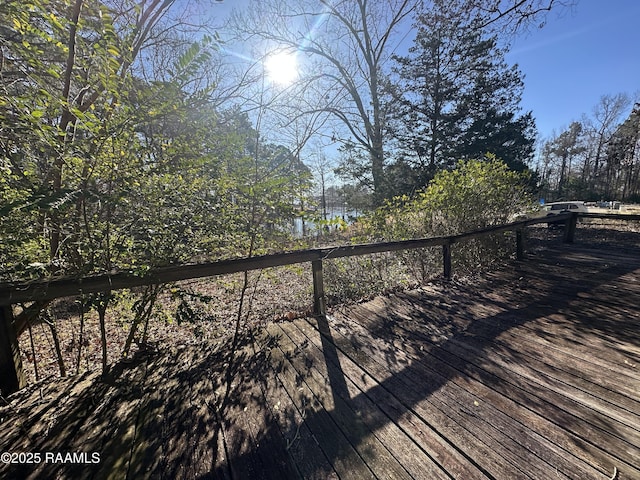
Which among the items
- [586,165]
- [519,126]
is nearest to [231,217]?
[519,126]

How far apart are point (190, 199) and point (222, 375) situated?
136cm

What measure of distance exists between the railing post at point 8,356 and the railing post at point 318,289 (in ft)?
6.99

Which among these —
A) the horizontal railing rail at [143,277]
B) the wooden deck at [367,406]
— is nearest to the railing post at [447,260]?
the wooden deck at [367,406]

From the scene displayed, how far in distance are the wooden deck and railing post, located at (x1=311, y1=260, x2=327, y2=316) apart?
22 cm

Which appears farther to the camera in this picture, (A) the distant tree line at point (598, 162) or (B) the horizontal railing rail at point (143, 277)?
(A) the distant tree line at point (598, 162)

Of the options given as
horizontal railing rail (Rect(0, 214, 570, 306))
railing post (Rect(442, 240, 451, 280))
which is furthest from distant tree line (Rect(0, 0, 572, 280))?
railing post (Rect(442, 240, 451, 280))

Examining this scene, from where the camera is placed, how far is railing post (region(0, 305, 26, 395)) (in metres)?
1.60

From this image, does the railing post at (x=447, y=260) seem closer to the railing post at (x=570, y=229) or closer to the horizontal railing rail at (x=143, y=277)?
the horizontal railing rail at (x=143, y=277)

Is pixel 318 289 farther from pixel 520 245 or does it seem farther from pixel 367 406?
pixel 520 245

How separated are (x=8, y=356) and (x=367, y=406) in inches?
86.7

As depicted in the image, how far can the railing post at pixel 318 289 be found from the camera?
9.07 ft

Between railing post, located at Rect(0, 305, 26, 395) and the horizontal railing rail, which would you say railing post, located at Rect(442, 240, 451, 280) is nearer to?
the horizontal railing rail

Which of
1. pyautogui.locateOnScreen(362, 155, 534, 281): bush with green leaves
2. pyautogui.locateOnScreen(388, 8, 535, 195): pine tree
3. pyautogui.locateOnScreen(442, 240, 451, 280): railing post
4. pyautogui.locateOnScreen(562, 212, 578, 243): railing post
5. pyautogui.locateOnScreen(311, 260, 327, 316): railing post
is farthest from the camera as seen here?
pyautogui.locateOnScreen(388, 8, 535, 195): pine tree

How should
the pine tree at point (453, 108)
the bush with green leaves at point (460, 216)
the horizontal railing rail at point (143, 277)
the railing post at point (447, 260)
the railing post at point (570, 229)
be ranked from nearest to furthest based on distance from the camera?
the horizontal railing rail at point (143, 277) < the railing post at point (447, 260) < the bush with green leaves at point (460, 216) < the railing post at point (570, 229) < the pine tree at point (453, 108)
